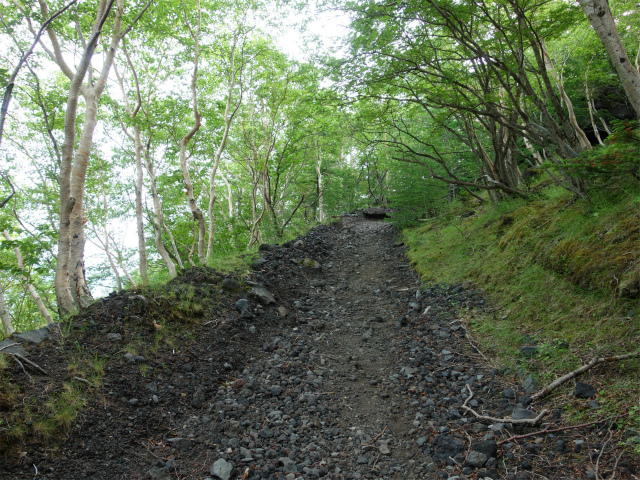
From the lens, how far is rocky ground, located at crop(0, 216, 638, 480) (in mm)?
2580

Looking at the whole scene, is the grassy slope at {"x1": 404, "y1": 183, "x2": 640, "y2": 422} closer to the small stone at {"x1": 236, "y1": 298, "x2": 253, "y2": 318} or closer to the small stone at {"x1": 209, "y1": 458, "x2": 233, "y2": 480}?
the small stone at {"x1": 209, "y1": 458, "x2": 233, "y2": 480}

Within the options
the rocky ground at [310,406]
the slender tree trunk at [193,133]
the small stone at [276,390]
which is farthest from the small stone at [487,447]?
the slender tree trunk at [193,133]

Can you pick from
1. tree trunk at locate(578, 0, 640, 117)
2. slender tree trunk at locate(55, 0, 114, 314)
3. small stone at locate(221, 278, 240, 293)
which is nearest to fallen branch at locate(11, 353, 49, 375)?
slender tree trunk at locate(55, 0, 114, 314)

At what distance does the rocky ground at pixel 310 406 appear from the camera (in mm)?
2580

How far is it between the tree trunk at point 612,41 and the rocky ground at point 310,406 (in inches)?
126

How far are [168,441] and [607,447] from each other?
3.65 m

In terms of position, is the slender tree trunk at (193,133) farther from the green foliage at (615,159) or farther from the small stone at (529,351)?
the green foliage at (615,159)

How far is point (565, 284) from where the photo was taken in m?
3.98

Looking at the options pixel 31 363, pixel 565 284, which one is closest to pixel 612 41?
pixel 565 284

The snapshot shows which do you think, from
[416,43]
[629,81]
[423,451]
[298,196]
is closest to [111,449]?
[423,451]

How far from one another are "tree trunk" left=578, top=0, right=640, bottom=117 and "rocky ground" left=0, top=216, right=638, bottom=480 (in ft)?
10.5

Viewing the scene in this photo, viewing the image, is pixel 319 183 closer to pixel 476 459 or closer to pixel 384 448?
pixel 384 448

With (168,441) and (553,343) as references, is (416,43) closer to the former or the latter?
(553,343)

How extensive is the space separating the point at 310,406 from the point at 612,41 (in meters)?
5.42
